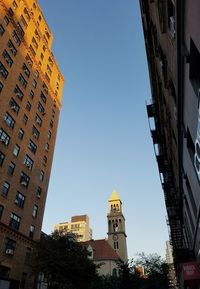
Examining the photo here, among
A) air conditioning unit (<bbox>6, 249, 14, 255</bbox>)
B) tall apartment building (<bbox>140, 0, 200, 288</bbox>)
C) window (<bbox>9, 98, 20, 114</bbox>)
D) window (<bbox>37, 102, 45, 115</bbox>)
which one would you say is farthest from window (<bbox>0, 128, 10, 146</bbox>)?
tall apartment building (<bbox>140, 0, 200, 288</bbox>)

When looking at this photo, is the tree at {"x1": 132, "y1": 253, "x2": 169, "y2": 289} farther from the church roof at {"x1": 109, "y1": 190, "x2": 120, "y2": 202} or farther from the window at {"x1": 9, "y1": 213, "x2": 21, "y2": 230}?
the church roof at {"x1": 109, "y1": 190, "x2": 120, "y2": 202}

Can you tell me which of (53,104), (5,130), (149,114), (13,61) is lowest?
(149,114)

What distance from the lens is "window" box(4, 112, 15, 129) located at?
106 feet

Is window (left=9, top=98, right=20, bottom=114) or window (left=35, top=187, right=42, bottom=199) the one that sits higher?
window (left=9, top=98, right=20, bottom=114)

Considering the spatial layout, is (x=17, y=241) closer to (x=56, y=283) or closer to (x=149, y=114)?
(x=56, y=283)

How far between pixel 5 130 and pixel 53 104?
631 inches

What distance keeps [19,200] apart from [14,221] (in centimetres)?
267

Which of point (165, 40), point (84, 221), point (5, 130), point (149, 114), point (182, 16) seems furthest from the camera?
point (84, 221)

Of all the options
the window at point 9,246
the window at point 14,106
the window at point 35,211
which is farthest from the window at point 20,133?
the window at point 9,246

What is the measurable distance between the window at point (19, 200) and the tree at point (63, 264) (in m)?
4.88

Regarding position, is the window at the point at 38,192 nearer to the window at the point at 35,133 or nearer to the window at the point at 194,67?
the window at the point at 35,133

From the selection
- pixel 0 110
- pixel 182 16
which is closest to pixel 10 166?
pixel 0 110

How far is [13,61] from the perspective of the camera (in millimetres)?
35500

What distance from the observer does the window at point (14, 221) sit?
30.3m
